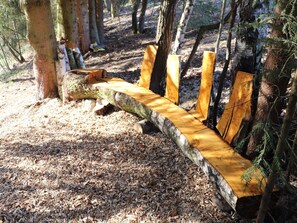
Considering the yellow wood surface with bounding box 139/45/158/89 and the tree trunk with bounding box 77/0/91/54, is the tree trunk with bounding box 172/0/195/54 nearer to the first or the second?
the yellow wood surface with bounding box 139/45/158/89

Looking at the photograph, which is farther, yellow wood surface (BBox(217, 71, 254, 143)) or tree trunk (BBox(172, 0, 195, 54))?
tree trunk (BBox(172, 0, 195, 54))

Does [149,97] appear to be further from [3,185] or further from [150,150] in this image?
[3,185]

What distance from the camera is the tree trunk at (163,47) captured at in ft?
18.9

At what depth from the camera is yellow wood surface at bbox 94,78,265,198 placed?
3179 mm

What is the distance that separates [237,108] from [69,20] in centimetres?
734

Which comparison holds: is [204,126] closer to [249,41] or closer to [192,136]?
[192,136]

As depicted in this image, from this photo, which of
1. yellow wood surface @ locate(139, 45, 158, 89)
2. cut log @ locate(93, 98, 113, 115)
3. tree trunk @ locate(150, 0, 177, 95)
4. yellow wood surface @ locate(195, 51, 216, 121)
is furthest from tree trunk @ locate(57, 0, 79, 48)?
yellow wood surface @ locate(195, 51, 216, 121)

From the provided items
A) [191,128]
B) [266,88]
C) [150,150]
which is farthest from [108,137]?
[266,88]

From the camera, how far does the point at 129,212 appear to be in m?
3.65

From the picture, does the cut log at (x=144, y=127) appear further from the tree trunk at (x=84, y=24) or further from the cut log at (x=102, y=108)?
the tree trunk at (x=84, y=24)

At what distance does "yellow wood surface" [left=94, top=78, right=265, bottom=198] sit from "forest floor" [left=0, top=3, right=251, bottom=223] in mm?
477

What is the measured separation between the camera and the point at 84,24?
12.0m

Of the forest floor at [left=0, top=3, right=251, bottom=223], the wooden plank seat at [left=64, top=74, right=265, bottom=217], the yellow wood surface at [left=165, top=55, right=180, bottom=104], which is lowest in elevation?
the forest floor at [left=0, top=3, right=251, bottom=223]

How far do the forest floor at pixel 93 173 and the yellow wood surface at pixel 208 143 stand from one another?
1.56 ft
